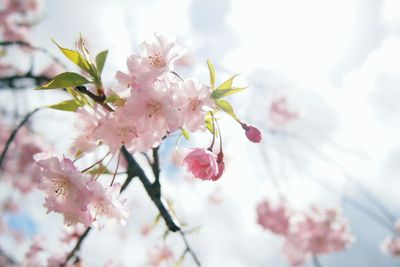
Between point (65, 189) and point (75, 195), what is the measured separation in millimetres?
50

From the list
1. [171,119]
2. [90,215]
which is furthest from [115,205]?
[171,119]

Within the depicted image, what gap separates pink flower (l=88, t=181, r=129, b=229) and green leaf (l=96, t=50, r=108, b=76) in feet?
1.20

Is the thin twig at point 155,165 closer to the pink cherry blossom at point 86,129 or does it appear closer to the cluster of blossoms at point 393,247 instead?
the pink cherry blossom at point 86,129

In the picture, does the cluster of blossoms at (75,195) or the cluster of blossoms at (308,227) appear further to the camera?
the cluster of blossoms at (308,227)

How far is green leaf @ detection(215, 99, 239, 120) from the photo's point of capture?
4.12ft

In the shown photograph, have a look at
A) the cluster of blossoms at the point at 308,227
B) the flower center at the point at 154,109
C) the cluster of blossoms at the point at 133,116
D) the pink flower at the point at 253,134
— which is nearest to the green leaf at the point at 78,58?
the cluster of blossoms at the point at 133,116

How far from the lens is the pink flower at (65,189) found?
1227mm

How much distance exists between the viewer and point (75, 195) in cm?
125

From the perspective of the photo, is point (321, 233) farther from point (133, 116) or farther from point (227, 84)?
point (133, 116)

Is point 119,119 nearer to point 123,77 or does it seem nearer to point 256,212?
point 123,77

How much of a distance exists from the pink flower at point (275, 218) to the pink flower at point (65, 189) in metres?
4.17

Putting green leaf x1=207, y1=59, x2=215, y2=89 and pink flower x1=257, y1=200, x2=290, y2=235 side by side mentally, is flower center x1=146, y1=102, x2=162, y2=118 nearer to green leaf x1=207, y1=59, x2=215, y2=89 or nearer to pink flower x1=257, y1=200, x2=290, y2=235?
green leaf x1=207, y1=59, x2=215, y2=89

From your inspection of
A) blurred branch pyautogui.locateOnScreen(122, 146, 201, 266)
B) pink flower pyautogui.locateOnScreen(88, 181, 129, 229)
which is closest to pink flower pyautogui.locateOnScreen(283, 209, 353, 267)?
blurred branch pyautogui.locateOnScreen(122, 146, 201, 266)

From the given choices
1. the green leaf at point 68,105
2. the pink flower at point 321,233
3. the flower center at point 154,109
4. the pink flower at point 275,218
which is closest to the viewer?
the flower center at point 154,109
